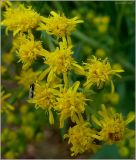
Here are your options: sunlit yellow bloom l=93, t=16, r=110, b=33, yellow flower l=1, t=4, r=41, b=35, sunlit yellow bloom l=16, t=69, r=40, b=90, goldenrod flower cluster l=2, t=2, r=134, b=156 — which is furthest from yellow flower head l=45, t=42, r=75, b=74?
sunlit yellow bloom l=93, t=16, r=110, b=33

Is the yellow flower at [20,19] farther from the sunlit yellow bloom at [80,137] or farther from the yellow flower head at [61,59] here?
the sunlit yellow bloom at [80,137]

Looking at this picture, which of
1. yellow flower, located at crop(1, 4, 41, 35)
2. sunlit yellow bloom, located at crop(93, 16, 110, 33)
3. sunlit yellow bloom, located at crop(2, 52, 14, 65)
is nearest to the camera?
yellow flower, located at crop(1, 4, 41, 35)

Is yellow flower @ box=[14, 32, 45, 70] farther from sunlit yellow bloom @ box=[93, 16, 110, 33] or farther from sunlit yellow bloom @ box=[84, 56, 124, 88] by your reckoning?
sunlit yellow bloom @ box=[93, 16, 110, 33]

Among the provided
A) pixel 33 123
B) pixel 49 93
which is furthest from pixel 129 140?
pixel 49 93

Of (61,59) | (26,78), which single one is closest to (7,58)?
(26,78)

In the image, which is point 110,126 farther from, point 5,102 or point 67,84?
point 5,102

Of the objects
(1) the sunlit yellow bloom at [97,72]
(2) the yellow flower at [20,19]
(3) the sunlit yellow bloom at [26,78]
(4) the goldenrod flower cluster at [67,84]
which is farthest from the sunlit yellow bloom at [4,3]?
(1) the sunlit yellow bloom at [97,72]

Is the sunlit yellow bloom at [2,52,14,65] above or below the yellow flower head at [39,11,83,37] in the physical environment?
below
